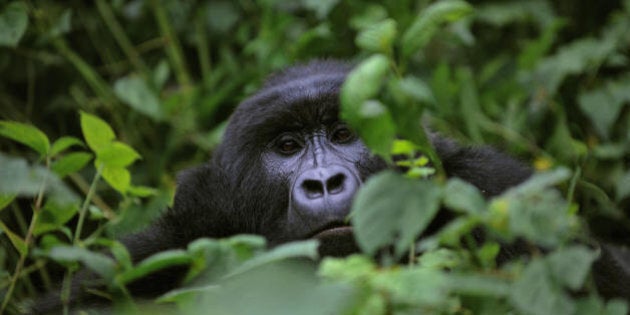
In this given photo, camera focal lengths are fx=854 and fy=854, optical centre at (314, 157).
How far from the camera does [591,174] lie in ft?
14.4

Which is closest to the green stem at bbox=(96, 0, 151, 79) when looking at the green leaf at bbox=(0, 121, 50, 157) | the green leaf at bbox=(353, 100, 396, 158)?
the green leaf at bbox=(0, 121, 50, 157)

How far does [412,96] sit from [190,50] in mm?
3802

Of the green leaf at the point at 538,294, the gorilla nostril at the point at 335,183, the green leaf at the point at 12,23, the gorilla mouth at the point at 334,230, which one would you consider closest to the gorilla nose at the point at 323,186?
the gorilla nostril at the point at 335,183

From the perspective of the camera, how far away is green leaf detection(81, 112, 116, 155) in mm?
2627

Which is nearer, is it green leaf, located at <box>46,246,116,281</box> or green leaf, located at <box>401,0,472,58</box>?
green leaf, located at <box>46,246,116,281</box>

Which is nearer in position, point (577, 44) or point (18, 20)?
point (18, 20)

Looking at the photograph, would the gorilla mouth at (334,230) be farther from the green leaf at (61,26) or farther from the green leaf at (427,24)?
the green leaf at (61,26)

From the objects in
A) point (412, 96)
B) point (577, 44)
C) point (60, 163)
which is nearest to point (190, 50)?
point (577, 44)

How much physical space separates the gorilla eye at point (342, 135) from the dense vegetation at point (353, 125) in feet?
1.08

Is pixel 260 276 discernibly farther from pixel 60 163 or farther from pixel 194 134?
pixel 194 134

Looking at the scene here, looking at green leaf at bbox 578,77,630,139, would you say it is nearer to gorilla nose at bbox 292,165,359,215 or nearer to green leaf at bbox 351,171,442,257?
gorilla nose at bbox 292,165,359,215

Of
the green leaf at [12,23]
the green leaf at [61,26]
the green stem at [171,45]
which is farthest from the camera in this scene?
the green stem at [171,45]

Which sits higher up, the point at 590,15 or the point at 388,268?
the point at 590,15

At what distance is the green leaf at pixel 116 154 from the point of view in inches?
99.0
